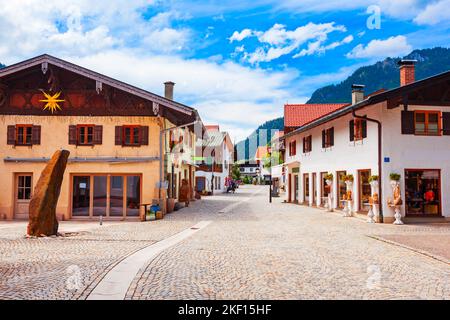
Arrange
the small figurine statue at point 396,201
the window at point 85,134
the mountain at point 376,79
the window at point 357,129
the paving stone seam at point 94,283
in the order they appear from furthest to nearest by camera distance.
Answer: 1. the mountain at point 376,79
2. the window at point 85,134
3. the window at point 357,129
4. the small figurine statue at point 396,201
5. the paving stone seam at point 94,283

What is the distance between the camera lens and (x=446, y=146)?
17.2 m

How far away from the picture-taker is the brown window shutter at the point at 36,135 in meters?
19.5

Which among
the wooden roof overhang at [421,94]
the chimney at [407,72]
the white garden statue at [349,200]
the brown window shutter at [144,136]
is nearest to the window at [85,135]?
the brown window shutter at [144,136]

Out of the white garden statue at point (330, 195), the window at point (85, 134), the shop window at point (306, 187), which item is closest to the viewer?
the window at point (85, 134)

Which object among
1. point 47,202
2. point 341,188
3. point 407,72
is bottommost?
point 47,202

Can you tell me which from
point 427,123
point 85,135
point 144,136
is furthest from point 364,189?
point 85,135

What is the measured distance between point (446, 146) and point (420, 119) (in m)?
1.55

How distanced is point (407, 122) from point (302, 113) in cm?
1649

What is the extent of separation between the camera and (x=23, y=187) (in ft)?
64.7

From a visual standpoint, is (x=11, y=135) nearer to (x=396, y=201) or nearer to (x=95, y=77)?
(x=95, y=77)

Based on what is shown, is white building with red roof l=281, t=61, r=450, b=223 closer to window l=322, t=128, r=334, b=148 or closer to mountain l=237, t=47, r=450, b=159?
window l=322, t=128, r=334, b=148

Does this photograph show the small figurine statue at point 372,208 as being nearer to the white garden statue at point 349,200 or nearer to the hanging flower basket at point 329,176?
the white garden statue at point 349,200

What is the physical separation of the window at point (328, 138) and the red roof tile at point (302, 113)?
8.47m
